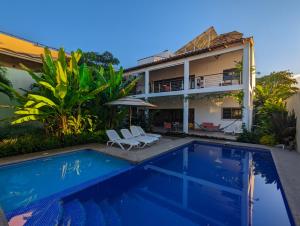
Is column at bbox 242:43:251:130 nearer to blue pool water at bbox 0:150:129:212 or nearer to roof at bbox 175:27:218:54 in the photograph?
blue pool water at bbox 0:150:129:212

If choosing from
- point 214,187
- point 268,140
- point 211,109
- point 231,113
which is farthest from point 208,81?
point 214,187

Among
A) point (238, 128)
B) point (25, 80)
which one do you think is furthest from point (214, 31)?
point (25, 80)

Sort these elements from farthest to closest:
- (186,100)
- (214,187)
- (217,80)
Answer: (217,80)
(186,100)
(214,187)

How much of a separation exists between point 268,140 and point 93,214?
11471 mm

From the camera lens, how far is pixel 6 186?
19.1ft

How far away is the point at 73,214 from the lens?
435 cm

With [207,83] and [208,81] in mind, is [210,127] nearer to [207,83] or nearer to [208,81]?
[207,83]

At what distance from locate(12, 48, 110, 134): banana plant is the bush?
0.70 m

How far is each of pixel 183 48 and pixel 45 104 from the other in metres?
21.0

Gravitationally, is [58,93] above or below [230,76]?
below

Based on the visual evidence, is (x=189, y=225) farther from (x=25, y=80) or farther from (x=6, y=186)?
(x=25, y=80)

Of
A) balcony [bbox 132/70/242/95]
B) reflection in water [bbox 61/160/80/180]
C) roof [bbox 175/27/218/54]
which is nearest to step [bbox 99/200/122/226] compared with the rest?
reflection in water [bbox 61/160/80/180]

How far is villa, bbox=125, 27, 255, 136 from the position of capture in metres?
13.3

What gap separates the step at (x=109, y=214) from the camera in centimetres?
409
